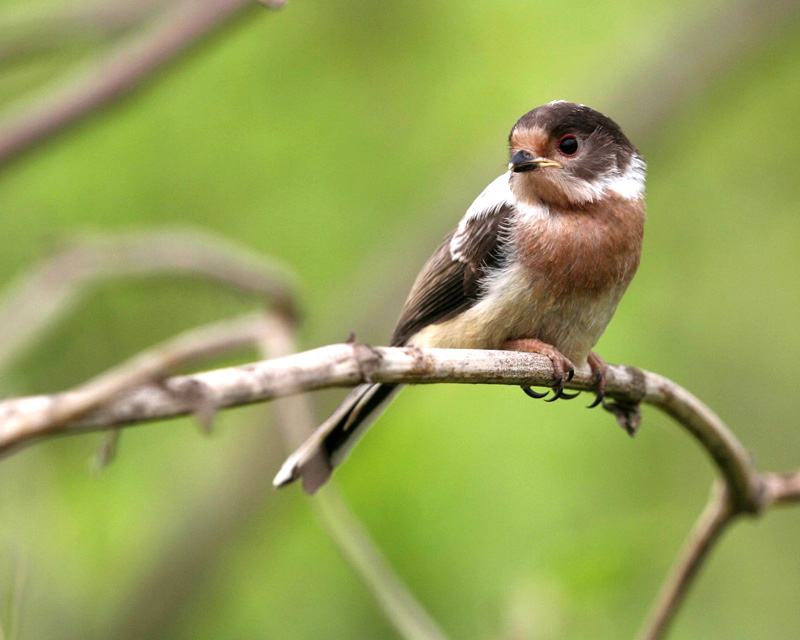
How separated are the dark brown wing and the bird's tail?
0.37 meters

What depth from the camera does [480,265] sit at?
3854 millimetres

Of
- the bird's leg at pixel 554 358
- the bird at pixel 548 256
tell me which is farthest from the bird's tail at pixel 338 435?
the bird's leg at pixel 554 358

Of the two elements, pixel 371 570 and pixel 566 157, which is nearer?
pixel 371 570

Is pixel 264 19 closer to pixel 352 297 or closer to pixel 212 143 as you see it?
pixel 212 143

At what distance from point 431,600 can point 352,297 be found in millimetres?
2529

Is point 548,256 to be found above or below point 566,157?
below

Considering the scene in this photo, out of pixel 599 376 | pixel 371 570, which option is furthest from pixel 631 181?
pixel 371 570

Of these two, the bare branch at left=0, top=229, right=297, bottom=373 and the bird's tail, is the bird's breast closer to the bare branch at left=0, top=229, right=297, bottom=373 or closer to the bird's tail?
the bird's tail

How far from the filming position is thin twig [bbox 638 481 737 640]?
3535mm

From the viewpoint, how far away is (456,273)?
3.99m

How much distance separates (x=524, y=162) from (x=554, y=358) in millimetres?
700

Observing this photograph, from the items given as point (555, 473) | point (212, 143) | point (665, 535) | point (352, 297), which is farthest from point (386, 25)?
point (665, 535)

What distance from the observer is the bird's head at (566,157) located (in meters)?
3.64

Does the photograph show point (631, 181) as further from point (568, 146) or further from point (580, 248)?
point (580, 248)
